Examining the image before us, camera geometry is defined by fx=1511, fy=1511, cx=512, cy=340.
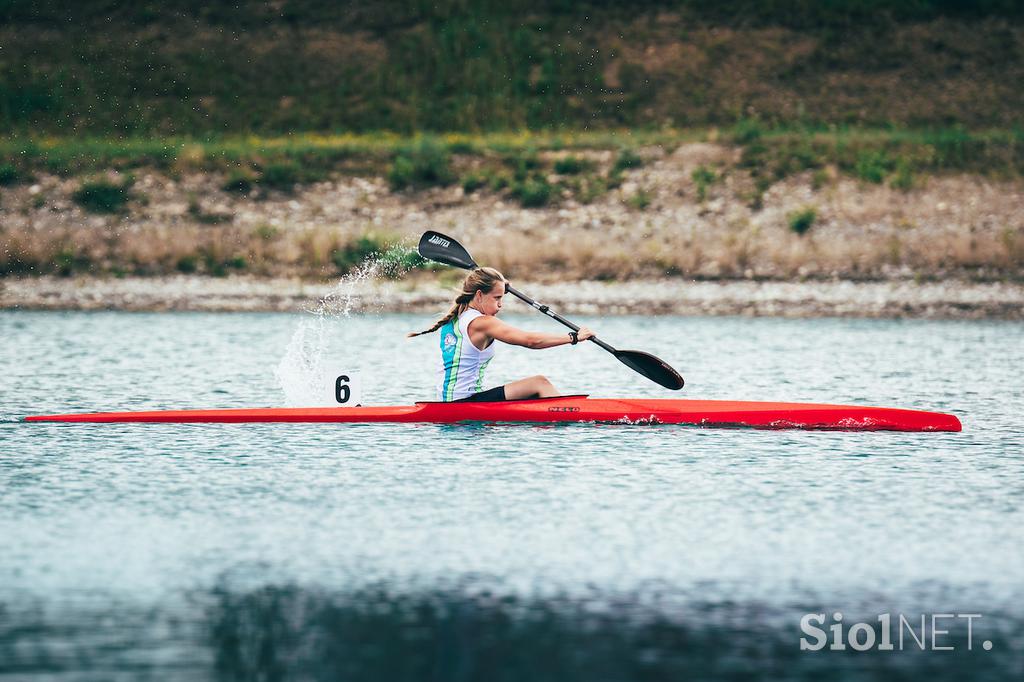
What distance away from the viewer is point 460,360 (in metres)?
13.3

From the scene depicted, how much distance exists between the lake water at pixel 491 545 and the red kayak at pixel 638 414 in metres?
0.15

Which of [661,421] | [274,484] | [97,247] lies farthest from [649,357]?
[97,247]

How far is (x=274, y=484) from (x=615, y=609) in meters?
4.17

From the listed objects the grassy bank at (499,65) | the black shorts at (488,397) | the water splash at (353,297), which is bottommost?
the black shorts at (488,397)

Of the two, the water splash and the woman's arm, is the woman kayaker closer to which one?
the woman's arm

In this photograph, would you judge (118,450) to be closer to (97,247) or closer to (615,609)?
(615,609)

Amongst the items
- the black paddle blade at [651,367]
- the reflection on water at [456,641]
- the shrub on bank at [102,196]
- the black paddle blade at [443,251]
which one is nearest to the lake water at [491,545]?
the reflection on water at [456,641]

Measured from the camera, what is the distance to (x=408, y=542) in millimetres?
9242

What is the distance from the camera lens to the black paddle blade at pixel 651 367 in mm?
14641

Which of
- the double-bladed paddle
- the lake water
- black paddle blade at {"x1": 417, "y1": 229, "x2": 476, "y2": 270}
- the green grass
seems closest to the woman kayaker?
the lake water

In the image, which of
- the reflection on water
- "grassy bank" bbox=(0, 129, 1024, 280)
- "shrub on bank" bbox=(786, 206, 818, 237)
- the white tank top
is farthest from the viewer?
"shrub on bank" bbox=(786, 206, 818, 237)

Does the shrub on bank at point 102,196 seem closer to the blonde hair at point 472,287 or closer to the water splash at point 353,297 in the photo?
the water splash at point 353,297

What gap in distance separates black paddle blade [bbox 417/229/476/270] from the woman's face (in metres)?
1.95

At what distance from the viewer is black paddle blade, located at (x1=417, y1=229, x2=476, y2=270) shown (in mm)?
15055
